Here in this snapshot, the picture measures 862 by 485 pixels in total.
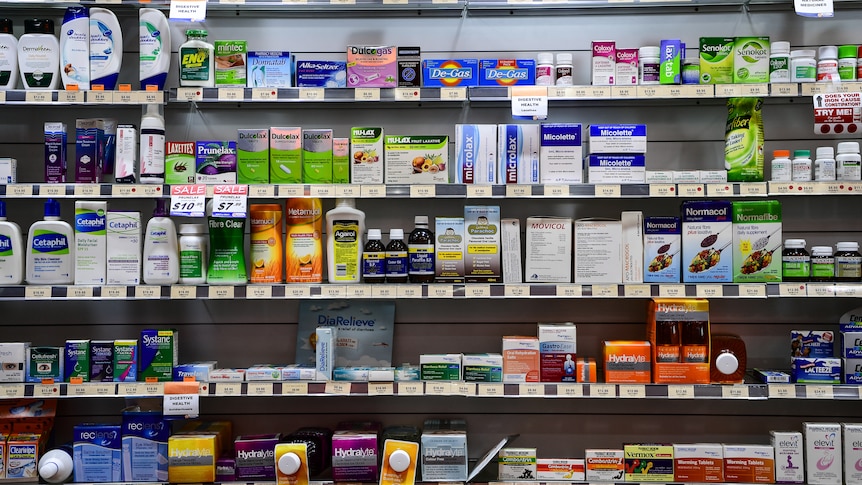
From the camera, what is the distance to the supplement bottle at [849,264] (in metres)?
3.12

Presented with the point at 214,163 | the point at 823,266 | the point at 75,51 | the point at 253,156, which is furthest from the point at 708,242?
the point at 75,51

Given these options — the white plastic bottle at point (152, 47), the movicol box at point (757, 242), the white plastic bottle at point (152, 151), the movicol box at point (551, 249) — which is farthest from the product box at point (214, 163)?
the movicol box at point (757, 242)

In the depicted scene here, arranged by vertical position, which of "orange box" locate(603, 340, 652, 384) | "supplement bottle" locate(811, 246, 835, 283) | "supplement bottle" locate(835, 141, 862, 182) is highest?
"supplement bottle" locate(835, 141, 862, 182)

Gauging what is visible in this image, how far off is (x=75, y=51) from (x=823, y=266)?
3.61 meters

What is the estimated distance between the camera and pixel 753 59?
3.13m

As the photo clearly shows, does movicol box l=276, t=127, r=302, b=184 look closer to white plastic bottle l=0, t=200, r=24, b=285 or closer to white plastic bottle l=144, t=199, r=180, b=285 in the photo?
white plastic bottle l=144, t=199, r=180, b=285

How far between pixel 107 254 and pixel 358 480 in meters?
1.55

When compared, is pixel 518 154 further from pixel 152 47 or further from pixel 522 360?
pixel 152 47

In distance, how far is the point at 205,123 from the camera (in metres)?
3.55

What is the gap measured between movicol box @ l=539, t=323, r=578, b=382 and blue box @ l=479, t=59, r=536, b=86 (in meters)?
1.16

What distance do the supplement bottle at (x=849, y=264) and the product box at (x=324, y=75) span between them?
243cm

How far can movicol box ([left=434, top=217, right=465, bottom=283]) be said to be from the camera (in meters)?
3.17

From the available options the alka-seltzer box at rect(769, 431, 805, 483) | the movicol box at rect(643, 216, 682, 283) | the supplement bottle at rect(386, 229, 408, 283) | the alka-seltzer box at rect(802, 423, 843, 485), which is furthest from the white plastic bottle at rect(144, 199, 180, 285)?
the alka-seltzer box at rect(802, 423, 843, 485)

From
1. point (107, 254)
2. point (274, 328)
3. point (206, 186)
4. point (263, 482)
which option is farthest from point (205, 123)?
point (263, 482)
